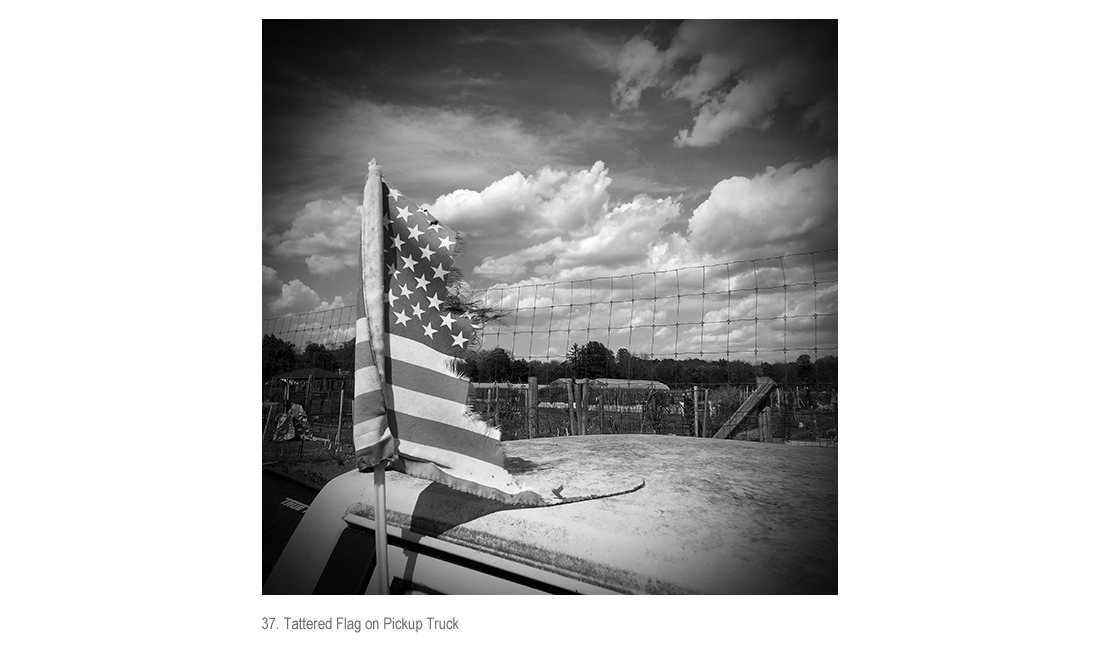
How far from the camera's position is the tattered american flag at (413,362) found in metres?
2.02

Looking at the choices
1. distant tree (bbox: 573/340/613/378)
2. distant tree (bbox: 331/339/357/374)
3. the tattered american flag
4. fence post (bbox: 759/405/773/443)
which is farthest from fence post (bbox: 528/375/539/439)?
the tattered american flag

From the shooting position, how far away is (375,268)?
207cm

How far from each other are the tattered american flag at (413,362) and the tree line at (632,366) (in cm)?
16

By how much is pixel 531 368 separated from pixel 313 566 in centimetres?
564

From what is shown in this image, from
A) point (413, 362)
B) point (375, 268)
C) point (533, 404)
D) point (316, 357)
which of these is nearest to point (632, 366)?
point (533, 404)

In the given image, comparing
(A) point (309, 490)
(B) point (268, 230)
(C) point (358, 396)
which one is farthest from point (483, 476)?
(A) point (309, 490)

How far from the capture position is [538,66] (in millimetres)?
2932

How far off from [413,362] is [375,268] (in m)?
0.36

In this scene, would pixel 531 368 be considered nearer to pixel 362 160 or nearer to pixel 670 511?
pixel 362 160

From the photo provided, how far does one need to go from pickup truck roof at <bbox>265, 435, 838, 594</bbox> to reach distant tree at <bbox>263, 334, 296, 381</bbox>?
960mm

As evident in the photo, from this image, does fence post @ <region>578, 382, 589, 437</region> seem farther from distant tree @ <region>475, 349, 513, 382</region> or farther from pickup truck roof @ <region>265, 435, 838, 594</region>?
pickup truck roof @ <region>265, 435, 838, 594</region>

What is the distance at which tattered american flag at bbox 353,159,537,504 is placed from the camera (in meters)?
2.02

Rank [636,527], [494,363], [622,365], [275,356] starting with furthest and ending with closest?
[622,365]
[494,363]
[275,356]
[636,527]

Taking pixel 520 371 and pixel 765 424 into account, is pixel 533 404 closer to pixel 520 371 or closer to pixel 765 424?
pixel 520 371
